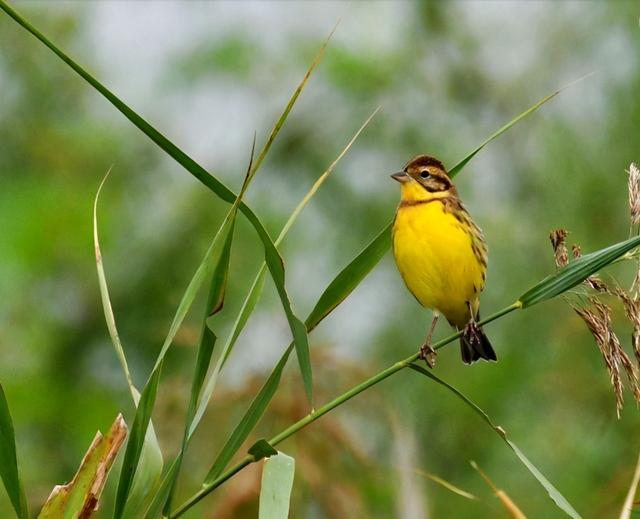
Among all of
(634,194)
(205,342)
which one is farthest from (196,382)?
(634,194)

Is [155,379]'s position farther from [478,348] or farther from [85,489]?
[478,348]

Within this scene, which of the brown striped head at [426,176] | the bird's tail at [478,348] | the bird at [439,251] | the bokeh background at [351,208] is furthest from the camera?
the bokeh background at [351,208]

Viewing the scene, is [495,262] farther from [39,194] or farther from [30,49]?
[30,49]

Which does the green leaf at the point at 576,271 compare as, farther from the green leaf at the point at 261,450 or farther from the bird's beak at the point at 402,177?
the bird's beak at the point at 402,177

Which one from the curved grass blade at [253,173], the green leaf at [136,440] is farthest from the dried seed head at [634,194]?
the green leaf at [136,440]

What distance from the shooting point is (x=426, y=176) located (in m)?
3.70

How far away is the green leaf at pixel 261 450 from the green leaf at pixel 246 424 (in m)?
0.05

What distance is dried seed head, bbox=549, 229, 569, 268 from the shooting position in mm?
2213

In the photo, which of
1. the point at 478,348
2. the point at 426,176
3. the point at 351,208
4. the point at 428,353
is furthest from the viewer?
the point at 351,208

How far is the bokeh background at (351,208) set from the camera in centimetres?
599

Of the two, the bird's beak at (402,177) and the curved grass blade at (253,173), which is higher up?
the bird's beak at (402,177)

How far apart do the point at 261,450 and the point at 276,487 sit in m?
0.08

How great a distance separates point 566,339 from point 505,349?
0.42 metres

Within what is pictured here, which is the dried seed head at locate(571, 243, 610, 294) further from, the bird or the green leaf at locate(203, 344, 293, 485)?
the bird
